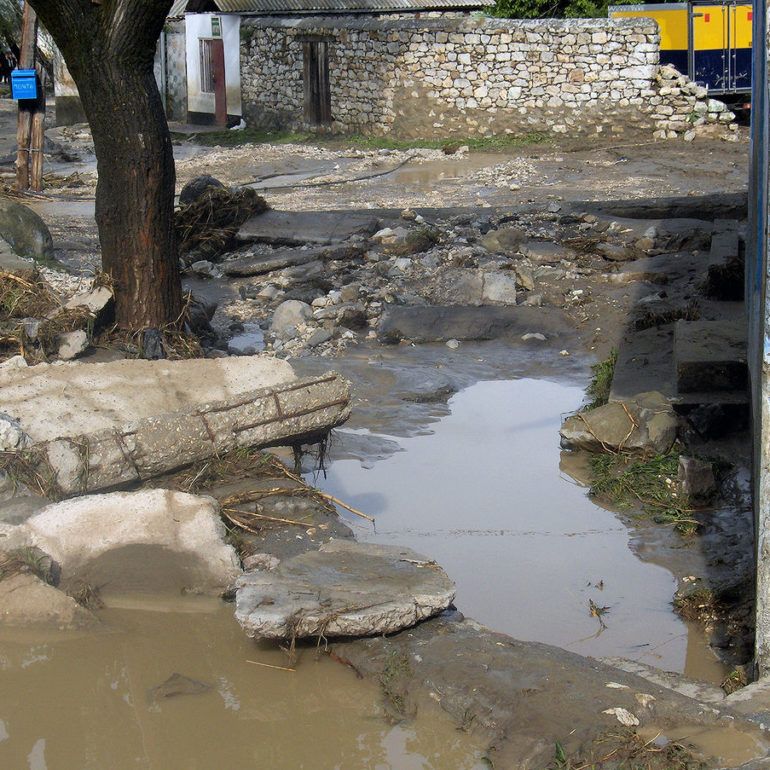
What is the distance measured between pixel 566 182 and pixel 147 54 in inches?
345

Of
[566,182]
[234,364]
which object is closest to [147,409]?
[234,364]

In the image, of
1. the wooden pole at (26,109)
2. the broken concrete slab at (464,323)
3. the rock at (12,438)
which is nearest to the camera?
the rock at (12,438)

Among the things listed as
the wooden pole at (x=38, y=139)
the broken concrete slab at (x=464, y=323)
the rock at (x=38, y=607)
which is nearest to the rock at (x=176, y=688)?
the rock at (x=38, y=607)

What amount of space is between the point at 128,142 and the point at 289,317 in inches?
92.5

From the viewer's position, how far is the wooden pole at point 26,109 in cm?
1300

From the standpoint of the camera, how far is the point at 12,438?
3947mm

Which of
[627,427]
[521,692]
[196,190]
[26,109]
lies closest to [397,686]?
[521,692]

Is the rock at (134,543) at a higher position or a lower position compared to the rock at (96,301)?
lower

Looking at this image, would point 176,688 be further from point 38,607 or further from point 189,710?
point 38,607

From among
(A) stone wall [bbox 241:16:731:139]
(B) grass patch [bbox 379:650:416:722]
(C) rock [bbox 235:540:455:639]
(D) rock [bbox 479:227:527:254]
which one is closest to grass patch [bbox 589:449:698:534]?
(C) rock [bbox 235:540:455:639]

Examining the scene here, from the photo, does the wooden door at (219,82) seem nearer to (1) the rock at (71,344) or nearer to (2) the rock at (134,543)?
(1) the rock at (71,344)

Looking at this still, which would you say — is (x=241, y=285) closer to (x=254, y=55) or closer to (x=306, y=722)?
(x=306, y=722)

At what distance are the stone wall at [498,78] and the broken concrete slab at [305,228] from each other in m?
8.12

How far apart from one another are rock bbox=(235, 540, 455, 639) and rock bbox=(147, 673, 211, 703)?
0.75 feet
